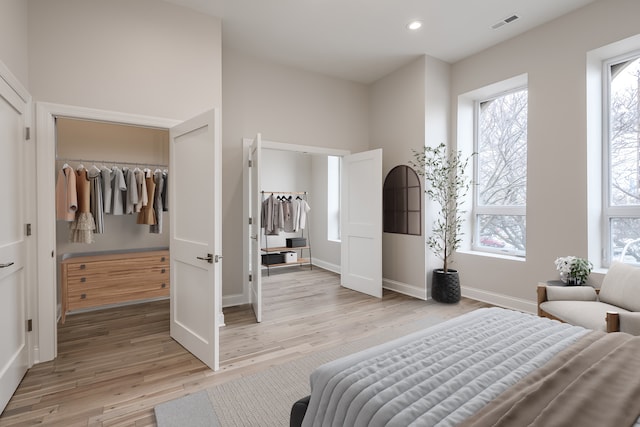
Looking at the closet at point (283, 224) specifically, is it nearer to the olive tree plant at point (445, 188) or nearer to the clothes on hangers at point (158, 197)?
the clothes on hangers at point (158, 197)

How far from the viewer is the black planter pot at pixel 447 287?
391 cm

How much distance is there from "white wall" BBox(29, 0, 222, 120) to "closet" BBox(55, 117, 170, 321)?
64cm

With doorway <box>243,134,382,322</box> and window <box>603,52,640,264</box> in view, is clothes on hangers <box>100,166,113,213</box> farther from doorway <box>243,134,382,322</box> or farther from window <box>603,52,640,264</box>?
window <box>603,52,640,264</box>

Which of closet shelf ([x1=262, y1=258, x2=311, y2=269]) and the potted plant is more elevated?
the potted plant

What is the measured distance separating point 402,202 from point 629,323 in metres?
2.76

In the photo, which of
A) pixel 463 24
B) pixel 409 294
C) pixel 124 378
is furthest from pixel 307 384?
pixel 463 24

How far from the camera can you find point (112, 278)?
3.63m

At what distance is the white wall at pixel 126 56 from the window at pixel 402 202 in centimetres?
254

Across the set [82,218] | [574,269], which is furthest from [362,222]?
[82,218]

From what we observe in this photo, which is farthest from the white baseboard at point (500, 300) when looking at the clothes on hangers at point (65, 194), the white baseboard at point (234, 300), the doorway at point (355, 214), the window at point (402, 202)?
the clothes on hangers at point (65, 194)

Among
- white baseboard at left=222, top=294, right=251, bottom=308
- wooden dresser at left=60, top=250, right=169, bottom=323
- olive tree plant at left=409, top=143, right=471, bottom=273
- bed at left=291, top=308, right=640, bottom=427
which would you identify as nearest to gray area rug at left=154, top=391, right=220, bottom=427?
bed at left=291, top=308, right=640, bottom=427

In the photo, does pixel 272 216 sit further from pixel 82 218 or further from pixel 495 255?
pixel 495 255

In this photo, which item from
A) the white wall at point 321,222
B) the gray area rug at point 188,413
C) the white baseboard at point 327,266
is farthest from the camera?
the white wall at point 321,222

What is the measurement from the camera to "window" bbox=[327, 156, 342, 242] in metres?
6.34
